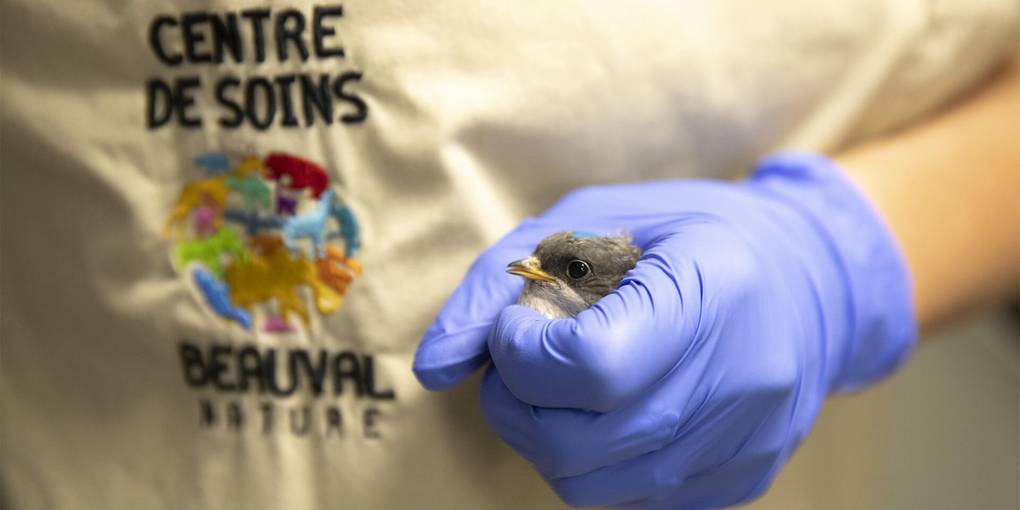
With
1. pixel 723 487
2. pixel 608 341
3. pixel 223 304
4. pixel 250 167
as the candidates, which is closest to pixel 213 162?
pixel 250 167

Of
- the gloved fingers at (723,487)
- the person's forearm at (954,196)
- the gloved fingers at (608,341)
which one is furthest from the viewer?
the person's forearm at (954,196)

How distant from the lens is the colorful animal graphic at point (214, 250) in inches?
28.4

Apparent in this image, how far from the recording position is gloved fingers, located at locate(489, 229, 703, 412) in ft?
1.75

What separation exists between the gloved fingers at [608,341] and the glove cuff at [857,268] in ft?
0.80

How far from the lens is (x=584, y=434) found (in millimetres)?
572

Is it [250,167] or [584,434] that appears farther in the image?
[250,167]

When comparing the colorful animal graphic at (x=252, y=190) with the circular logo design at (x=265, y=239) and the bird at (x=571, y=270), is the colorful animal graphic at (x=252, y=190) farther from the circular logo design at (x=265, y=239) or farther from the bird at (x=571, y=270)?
the bird at (x=571, y=270)

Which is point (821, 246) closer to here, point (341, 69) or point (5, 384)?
point (341, 69)

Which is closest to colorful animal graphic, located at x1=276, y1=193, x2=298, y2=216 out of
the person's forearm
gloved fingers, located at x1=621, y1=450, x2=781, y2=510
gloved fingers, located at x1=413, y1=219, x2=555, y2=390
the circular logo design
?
the circular logo design

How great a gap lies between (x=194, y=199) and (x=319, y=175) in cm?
14

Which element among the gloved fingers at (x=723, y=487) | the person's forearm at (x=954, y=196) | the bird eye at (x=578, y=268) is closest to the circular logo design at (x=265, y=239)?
the bird eye at (x=578, y=268)

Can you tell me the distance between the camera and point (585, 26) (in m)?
0.72

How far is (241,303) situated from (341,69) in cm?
25

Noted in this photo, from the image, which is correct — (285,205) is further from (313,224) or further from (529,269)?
(529,269)
